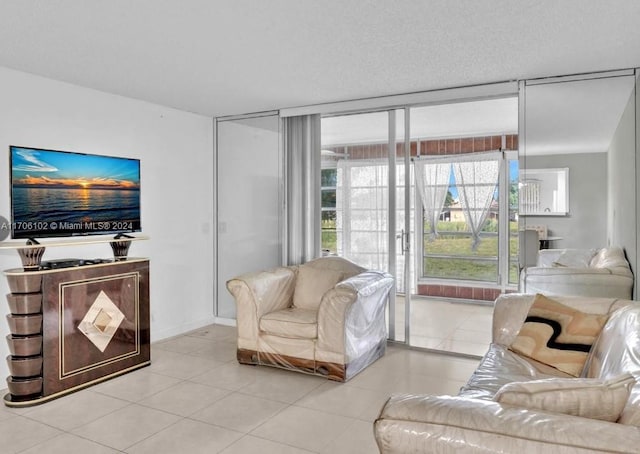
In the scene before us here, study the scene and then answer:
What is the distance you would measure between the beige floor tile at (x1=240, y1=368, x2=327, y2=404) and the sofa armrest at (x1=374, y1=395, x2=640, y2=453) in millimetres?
2105

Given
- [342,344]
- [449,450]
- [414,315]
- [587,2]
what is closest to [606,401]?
[449,450]

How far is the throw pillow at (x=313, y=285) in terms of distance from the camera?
4.36m

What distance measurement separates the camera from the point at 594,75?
149 inches

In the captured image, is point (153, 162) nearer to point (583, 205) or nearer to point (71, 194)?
point (71, 194)

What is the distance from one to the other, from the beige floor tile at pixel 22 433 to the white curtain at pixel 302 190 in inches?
108

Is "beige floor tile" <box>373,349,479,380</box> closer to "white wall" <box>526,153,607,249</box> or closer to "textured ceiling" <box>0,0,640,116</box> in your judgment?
"white wall" <box>526,153,607,249</box>

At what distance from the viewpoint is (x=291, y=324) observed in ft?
12.7

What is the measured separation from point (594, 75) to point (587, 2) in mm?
1518

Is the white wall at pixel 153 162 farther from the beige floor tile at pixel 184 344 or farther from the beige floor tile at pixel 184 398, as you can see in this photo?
the beige floor tile at pixel 184 398

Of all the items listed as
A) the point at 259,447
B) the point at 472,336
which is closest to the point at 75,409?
the point at 259,447

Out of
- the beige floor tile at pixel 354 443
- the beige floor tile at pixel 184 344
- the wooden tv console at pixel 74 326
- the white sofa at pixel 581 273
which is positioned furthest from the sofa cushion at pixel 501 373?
the beige floor tile at pixel 184 344

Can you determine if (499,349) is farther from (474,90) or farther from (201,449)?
(474,90)

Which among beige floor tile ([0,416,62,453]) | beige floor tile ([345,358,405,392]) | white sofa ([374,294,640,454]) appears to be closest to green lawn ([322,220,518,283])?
beige floor tile ([345,358,405,392])

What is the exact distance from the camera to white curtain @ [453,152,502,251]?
5.98 metres
